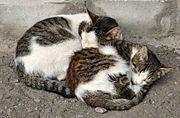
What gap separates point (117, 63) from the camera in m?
4.29

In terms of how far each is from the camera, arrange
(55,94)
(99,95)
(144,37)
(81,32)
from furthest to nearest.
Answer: (144,37), (81,32), (55,94), (99,95)

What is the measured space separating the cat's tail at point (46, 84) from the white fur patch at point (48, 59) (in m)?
0.06

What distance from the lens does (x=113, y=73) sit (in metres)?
4.21

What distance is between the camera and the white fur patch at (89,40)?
459cm

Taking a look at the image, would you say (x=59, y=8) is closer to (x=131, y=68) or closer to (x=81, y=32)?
(x=81, y=32)

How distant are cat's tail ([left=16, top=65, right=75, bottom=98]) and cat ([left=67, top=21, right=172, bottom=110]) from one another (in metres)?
0.09

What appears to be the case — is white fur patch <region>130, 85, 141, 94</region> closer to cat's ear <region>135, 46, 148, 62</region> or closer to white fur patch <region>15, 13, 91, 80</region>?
cat's ear <region>135, 46, 148, 62</region>

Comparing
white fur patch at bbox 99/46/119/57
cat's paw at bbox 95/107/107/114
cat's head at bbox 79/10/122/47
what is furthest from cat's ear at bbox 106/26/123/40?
cat's paw at bbox 95/107/107/114

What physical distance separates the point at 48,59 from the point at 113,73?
0.67 m

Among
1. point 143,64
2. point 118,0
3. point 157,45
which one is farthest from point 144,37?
point 143,64

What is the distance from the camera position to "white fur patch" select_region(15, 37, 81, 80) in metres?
4.47

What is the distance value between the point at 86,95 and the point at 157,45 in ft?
4.08

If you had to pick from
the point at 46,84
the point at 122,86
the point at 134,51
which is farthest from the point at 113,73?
the point at 46,84

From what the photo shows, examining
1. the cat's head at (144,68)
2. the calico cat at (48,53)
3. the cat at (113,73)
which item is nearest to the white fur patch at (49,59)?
the calico cat at (48,53)
